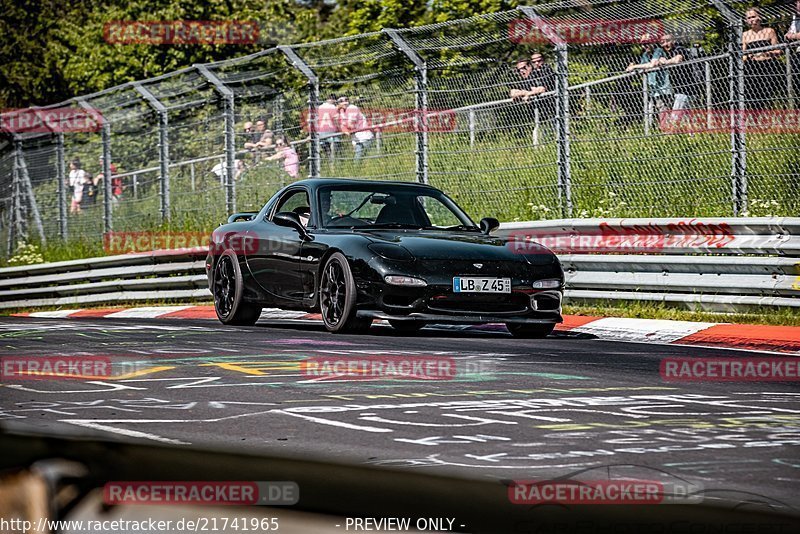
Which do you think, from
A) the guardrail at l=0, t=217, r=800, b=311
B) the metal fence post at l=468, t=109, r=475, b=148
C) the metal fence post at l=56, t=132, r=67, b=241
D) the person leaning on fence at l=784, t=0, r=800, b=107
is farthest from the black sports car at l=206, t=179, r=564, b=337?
the metal fence post at l=56, t=132, r=67, b=241

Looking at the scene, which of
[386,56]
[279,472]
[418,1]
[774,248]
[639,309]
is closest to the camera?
[279,472]

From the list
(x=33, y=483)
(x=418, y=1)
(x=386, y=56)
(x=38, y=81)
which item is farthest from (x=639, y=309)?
(x=38, y=81)

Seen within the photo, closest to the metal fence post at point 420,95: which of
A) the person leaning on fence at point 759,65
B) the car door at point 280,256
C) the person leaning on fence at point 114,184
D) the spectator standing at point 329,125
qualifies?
the spectator standing at point 329,125

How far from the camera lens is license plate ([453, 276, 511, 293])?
34.2ft

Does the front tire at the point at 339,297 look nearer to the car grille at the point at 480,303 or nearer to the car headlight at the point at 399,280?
the car headlight at the point at 399,280

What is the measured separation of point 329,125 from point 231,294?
5.11 meters

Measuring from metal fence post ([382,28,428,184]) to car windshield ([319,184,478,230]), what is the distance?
11.1 feet

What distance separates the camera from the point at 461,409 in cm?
625

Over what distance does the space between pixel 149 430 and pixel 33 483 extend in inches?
134

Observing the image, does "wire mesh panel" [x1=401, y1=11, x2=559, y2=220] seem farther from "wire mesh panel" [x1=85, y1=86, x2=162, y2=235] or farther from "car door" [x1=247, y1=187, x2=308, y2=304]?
"wire mesh panel" [x1=85, y1=86, x2=162, y2=235]

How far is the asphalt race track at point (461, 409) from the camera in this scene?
4762mm

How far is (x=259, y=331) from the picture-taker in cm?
1181

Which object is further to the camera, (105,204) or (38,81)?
(38,81)

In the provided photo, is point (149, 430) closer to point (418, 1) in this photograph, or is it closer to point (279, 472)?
point (279, 472)
